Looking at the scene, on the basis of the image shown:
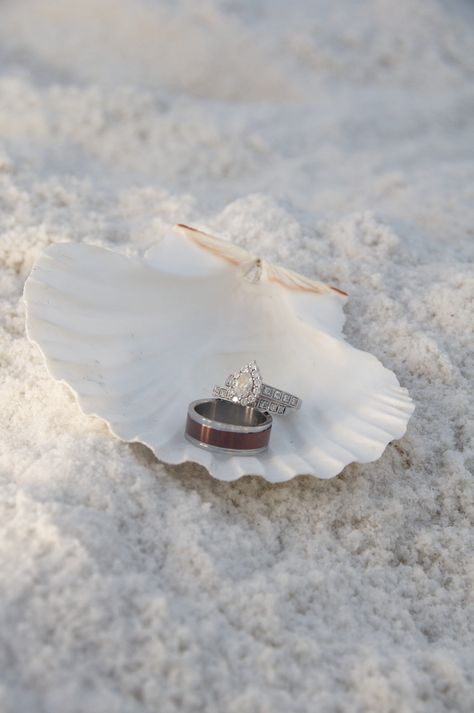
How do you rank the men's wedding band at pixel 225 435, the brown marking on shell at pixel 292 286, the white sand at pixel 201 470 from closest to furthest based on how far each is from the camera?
the white sand at pixel 201 470 → the men's wedding band at pixel 225 435 → the brown marking on shell at pixel 292 286

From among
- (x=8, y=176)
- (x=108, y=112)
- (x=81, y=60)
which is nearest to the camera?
(x=8, y=176)

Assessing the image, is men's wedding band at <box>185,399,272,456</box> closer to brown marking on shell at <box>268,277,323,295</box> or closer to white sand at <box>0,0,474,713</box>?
white sand at <box>0,0,474,713</box>

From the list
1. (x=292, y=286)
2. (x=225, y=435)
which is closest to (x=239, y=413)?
(x=225, y=435)

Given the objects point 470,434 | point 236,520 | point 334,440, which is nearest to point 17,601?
point 236,520

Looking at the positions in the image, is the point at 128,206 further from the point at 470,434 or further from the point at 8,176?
the point at 470,434

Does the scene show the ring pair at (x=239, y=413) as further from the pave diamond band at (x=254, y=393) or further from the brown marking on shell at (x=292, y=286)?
the brown marking on shell at (x=292, y=286)

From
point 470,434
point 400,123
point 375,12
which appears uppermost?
point 375,12

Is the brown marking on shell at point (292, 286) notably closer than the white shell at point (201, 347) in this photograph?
No

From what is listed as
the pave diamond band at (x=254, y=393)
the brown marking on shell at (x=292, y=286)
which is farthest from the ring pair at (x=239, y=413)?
the brown marking on shell at (x=292, y=286)
